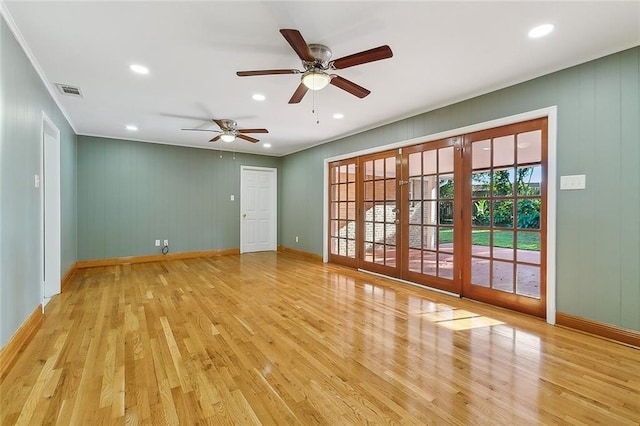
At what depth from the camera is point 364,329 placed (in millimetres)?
2762

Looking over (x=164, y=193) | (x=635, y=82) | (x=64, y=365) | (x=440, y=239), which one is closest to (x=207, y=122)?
(x=164, y=193)

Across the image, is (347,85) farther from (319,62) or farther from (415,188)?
(415,188)

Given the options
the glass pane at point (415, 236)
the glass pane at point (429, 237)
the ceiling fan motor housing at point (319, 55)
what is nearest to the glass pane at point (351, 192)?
the glass pane at point (415, 236)

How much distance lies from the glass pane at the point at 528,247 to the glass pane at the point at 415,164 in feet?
5.12

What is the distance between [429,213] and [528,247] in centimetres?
126

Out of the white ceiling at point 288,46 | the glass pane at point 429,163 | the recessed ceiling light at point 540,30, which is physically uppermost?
the white ceiling at point 288,46

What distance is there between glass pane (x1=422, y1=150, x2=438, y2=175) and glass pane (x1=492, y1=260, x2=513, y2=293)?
55.8 inches

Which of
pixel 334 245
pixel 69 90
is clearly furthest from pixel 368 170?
pixel 69 90

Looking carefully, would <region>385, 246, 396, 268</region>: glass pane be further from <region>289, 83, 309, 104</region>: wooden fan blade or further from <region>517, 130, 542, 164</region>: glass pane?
<region>289, 83, 309, 104</region>: wooden fan blade

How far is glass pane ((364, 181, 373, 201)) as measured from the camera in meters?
5.10

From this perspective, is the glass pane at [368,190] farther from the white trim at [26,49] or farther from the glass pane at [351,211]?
the white trim at [26,49]

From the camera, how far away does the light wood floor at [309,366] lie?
1.65 metres

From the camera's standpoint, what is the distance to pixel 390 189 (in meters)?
4.72

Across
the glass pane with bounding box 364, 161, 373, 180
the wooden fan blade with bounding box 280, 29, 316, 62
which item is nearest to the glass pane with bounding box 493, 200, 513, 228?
the glass pane with bounding box 364, 161, 373, 180
